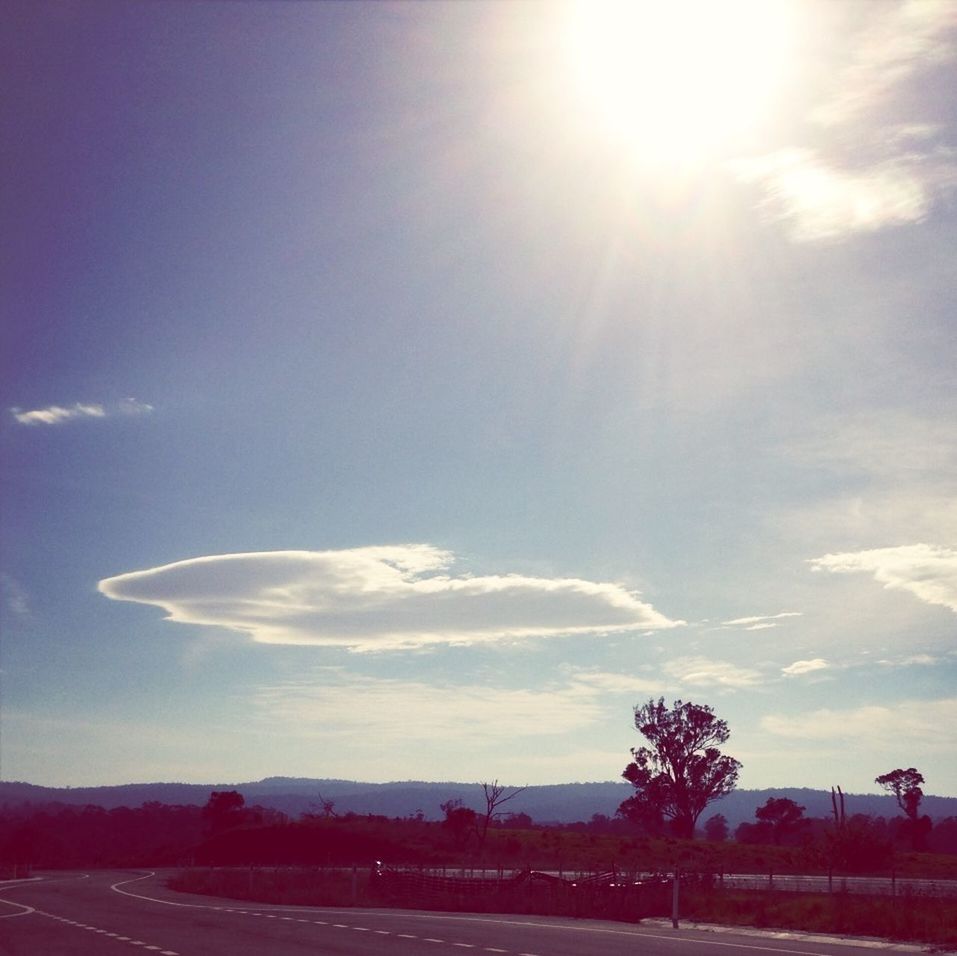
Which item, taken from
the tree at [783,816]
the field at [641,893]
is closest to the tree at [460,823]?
the field at [641,893]

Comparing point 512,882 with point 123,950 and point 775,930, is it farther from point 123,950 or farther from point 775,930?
point 123,950

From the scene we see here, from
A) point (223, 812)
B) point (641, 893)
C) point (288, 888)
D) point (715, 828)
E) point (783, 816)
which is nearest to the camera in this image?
point (641, 893)

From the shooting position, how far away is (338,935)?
24.4 metres

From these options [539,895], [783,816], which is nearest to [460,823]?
[783,816]

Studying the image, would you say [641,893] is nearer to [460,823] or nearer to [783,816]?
[460,823]

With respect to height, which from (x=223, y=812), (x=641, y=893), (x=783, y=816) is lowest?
(x=641, y=893)

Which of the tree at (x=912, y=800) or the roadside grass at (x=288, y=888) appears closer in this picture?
the roadside grass at (x=288, y=888)

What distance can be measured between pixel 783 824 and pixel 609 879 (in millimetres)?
104161

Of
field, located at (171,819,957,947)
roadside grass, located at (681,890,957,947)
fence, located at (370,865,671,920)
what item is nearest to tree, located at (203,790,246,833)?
field, located at (171,819,957,947)

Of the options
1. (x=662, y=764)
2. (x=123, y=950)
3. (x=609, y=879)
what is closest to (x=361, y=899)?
(x=609, y=879)

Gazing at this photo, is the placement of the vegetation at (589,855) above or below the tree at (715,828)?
below

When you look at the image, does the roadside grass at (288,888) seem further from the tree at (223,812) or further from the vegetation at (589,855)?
the tree at (223,812)

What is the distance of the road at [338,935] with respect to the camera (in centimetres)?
2048

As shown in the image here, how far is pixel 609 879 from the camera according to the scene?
127 feet
